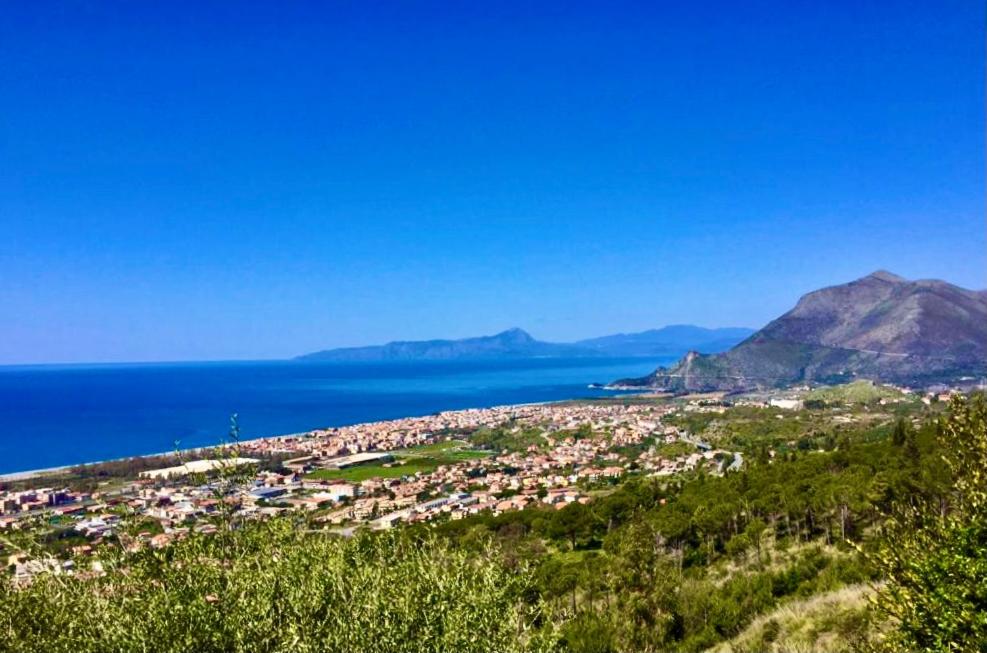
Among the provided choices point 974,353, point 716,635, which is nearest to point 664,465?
point 716,635

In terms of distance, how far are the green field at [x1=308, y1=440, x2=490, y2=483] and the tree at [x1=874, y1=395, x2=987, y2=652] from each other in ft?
216

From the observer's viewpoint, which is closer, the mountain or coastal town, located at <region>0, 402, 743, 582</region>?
coastal town, located at <region>0, 402, 743, 582</region>

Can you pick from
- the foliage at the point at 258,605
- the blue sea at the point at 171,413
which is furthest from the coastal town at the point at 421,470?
the blue sea at the point at 171,413

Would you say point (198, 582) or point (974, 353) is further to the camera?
point (974, 353)

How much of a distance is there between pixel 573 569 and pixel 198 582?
63.1 ft

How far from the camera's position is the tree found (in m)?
7.07

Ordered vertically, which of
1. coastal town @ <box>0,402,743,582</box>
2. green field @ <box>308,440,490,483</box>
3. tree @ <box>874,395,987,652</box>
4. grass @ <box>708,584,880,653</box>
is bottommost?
green field @ <box>308,440,490,483</box>

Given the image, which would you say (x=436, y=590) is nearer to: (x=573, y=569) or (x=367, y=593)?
(x=367, y=593)

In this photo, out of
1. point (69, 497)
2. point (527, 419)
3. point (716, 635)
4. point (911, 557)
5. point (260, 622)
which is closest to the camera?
point (260, 622)

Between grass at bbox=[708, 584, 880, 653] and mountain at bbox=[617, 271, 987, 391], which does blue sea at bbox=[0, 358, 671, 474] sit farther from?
grass at bbox=[708, 584, 880, 653]

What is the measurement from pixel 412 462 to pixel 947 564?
7693 centimetres

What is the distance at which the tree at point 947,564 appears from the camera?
7.07 m

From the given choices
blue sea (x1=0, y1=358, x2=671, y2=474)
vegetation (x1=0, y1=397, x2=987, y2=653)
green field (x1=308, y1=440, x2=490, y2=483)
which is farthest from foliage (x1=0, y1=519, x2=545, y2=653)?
blue sea (x1=0, y1=358, x2=671, y2=474)

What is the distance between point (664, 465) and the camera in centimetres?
6334
